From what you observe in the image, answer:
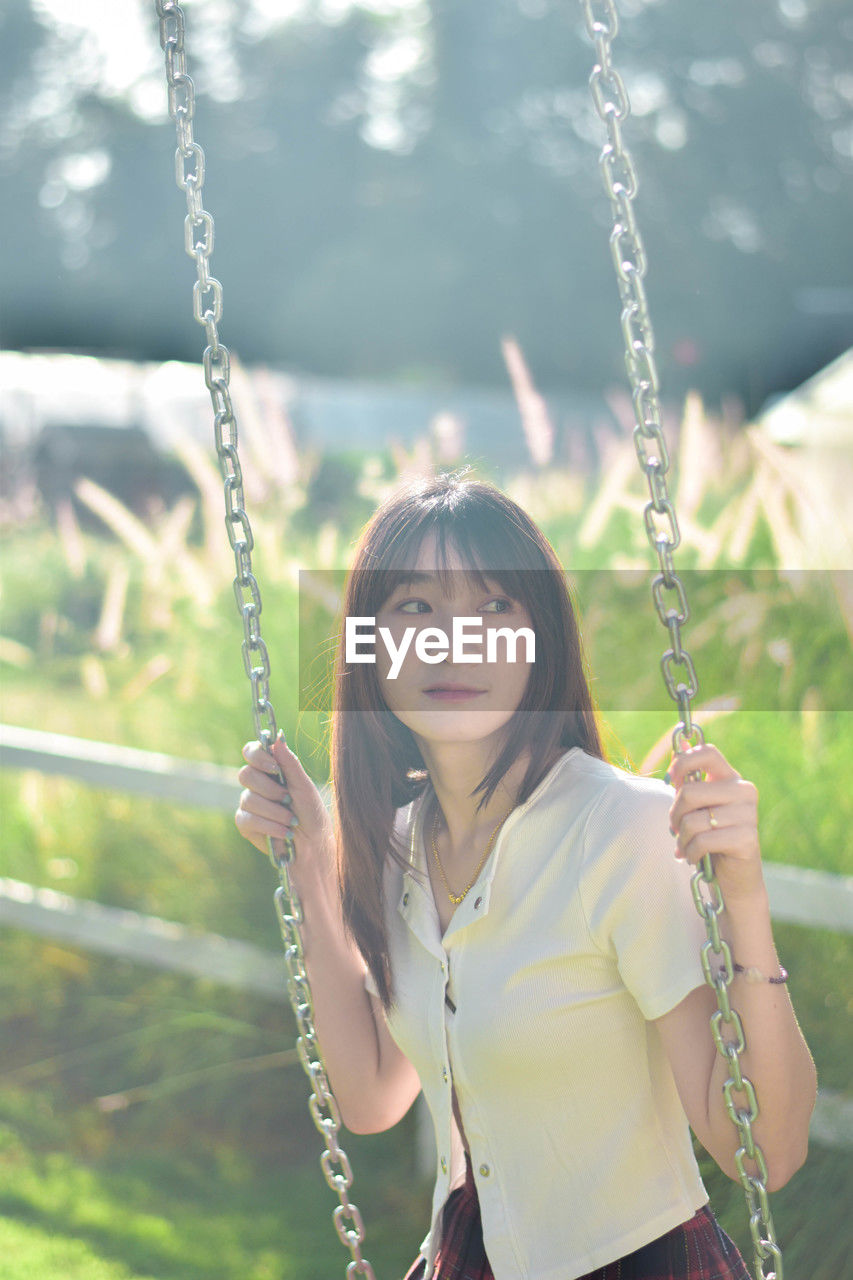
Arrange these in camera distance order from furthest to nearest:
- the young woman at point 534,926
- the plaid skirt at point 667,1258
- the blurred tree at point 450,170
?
the blurred tree at point 450,170 < the plaid skirt at point 667,1258 < the young woman at point 534,926

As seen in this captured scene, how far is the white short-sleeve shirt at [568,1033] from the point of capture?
1.46 meters

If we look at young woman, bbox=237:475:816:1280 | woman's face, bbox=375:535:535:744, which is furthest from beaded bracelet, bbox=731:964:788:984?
woman's face, bbox=375:535:535:744

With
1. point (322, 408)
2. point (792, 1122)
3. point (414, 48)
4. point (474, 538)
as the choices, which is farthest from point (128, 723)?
point (414, 48)

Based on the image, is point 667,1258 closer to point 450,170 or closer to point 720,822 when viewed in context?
point 720,822

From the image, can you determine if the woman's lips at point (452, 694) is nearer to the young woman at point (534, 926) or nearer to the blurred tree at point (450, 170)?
the young woman at point (534, 926)

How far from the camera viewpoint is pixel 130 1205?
11.2ft

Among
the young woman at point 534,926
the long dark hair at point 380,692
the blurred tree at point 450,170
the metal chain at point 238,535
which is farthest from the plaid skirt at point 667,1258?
the blurred tree at point 450,170

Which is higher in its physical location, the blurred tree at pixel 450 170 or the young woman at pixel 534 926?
the blurred tree at pixel 450 170

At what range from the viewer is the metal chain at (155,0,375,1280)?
1660 millimetres

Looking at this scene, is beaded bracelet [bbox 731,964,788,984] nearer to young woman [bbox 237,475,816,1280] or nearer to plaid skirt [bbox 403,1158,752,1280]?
young woman [bbox 237,475,816,1280]

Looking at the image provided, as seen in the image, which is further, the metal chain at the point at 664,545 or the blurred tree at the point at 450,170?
the blurred tree at the point at 450,170

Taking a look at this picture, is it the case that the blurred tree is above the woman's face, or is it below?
above

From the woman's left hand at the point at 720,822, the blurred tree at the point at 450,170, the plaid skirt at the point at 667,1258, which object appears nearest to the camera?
the woman's left hand at the point at 720,822

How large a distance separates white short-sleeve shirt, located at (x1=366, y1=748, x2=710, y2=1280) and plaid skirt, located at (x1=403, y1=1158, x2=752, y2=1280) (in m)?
0.03
